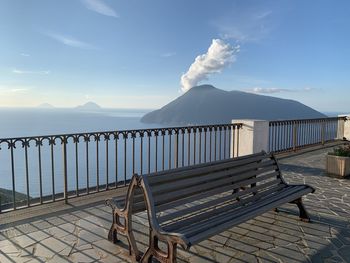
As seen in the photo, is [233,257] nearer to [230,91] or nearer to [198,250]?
[198,250]

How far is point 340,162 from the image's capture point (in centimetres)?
715

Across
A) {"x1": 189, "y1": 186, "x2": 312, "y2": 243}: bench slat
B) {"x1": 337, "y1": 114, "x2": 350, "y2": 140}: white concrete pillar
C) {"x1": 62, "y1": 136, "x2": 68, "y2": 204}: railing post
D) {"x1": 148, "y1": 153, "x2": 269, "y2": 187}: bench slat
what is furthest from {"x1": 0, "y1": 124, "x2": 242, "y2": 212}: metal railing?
{"x1": 337, "y1": 114, "x2": 350, "y2": 140}: white concrete pillar

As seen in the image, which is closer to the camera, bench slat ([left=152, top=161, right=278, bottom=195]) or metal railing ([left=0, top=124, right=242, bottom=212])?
bench slat ([left=152, top=161, right=278, bottom=195])

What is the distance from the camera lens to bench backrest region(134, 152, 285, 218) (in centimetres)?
303

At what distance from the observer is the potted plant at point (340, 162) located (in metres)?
7.10

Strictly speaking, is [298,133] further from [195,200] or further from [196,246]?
[195,200]

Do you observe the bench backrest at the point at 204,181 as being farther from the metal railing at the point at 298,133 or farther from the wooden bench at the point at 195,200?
the metal railing at the point at 298,133

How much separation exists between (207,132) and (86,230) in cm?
431

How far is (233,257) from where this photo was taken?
337 cm

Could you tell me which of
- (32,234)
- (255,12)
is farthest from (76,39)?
(32,234)

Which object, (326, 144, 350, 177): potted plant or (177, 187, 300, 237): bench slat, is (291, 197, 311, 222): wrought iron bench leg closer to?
(177, 187, 300, 237): bench slat

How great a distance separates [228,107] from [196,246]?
285ft

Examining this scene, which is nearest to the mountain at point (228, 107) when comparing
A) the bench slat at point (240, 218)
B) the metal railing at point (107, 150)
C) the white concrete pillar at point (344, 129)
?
the white concrete pillar at point (344, 129)

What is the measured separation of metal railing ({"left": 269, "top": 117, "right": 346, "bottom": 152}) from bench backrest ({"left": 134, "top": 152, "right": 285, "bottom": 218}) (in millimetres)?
5013
